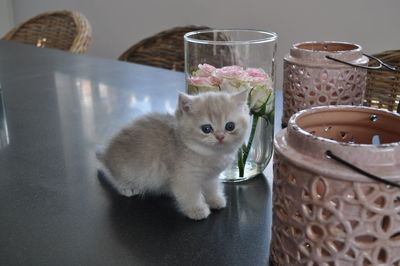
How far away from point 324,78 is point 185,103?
10.9 inches

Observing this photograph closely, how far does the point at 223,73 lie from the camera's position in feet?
2.10

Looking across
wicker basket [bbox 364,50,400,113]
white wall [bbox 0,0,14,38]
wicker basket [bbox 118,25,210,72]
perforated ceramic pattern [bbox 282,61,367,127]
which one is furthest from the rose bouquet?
white wall [bbox 0,0,14,38]

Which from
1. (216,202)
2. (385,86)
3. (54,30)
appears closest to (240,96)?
(216,202)

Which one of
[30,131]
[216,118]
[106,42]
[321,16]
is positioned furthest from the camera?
[106,42]

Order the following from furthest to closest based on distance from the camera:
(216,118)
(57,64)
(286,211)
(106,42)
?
(106,42), (57,64), (216,118), (286,211)

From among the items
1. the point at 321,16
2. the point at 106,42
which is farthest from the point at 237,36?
the point at 106,42

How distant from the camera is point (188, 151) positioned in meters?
0.60

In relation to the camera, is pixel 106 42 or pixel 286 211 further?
pixel 106 42

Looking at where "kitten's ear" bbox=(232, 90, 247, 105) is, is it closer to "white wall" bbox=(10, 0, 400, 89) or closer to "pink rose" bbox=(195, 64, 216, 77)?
"pink rose" bbox=(195, 64, 216, 77)

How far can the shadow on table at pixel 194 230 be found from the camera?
511mm

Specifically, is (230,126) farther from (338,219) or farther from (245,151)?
(338,219)

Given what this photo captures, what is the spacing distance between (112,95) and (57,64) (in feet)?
1.34

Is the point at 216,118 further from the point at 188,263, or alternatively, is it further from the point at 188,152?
the point at 188,263

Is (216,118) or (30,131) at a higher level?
(216,118)
